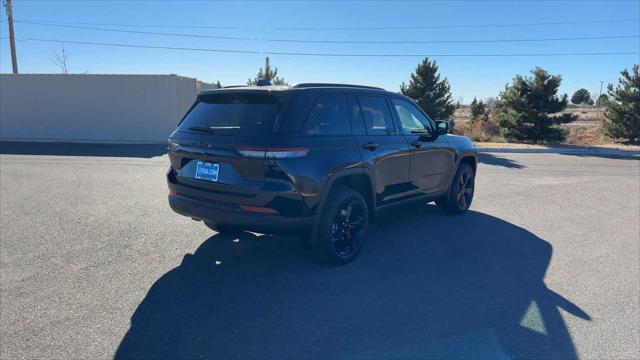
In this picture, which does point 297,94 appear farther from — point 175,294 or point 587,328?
point 587,328

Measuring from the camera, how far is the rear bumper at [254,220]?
153 inches

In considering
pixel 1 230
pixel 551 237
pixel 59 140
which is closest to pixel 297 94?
pixel 551 237

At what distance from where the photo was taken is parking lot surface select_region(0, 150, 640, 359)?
3.08 meters

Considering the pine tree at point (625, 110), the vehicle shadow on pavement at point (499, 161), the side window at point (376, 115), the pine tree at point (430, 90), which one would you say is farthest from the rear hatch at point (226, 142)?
the pine tree at point (625, 110)

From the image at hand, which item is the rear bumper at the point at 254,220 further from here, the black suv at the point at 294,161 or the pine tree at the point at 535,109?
the pine tree at the point at 535,109

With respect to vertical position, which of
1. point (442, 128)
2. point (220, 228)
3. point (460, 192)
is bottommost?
point (220, 228)

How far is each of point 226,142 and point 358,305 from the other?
72.2 inches

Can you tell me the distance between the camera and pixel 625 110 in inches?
853

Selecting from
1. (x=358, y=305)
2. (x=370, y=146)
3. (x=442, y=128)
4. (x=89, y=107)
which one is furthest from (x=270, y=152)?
(x=89, y=107)

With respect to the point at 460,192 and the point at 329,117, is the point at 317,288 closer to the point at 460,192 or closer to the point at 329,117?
the point at 329,117

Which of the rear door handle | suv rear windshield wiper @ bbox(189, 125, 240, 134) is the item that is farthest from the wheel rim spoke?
suv rear windshield wiper @ bbox(189, 125, 240, 134)

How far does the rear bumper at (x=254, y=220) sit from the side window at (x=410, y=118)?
211cm

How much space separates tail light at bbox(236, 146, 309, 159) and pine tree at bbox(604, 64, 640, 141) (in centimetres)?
2364

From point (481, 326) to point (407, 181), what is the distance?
2.37m
